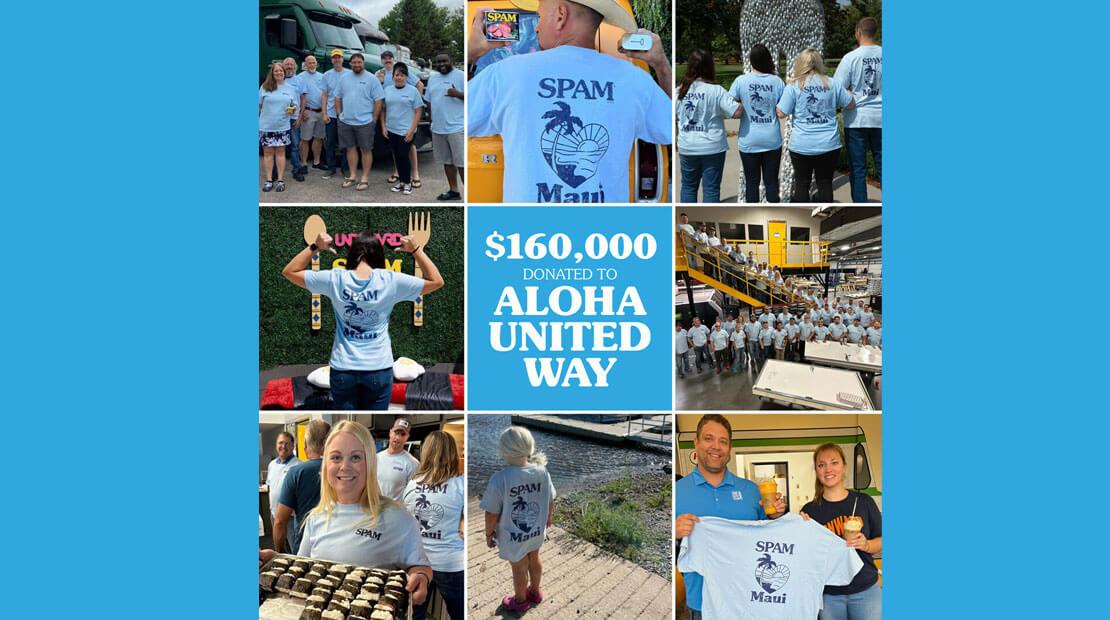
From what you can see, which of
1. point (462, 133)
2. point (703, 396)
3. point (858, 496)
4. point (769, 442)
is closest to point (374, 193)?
point (462, 133)

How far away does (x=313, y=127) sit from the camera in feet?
23.0

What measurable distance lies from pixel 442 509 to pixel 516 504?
1.38ft

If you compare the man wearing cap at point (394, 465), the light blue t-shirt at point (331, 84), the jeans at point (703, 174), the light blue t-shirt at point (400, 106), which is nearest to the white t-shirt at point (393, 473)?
the man wearing cap at point (394, 465)

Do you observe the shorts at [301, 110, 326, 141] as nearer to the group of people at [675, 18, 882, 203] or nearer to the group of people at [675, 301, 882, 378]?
the group of people at [675, 18, 882, 203]

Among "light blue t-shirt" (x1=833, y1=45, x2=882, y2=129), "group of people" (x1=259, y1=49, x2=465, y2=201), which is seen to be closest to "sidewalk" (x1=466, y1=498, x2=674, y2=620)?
"group of people" (x1=259, y1=49, x2=465, y2=201)

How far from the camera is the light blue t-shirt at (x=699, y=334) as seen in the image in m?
6.91

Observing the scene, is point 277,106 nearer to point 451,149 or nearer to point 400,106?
point 400,106

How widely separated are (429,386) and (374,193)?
115 centimetres

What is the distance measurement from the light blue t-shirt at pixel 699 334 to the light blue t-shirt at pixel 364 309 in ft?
5.12

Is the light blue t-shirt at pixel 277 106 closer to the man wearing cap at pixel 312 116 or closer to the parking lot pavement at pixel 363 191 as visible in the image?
the man wearing cap at pixel 312 116

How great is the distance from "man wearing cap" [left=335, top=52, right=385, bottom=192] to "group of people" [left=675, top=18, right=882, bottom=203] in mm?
1781

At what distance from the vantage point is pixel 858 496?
6.89 m

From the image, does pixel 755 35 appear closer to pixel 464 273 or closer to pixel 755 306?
pixel 755 306

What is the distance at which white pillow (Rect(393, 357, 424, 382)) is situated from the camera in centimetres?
691
